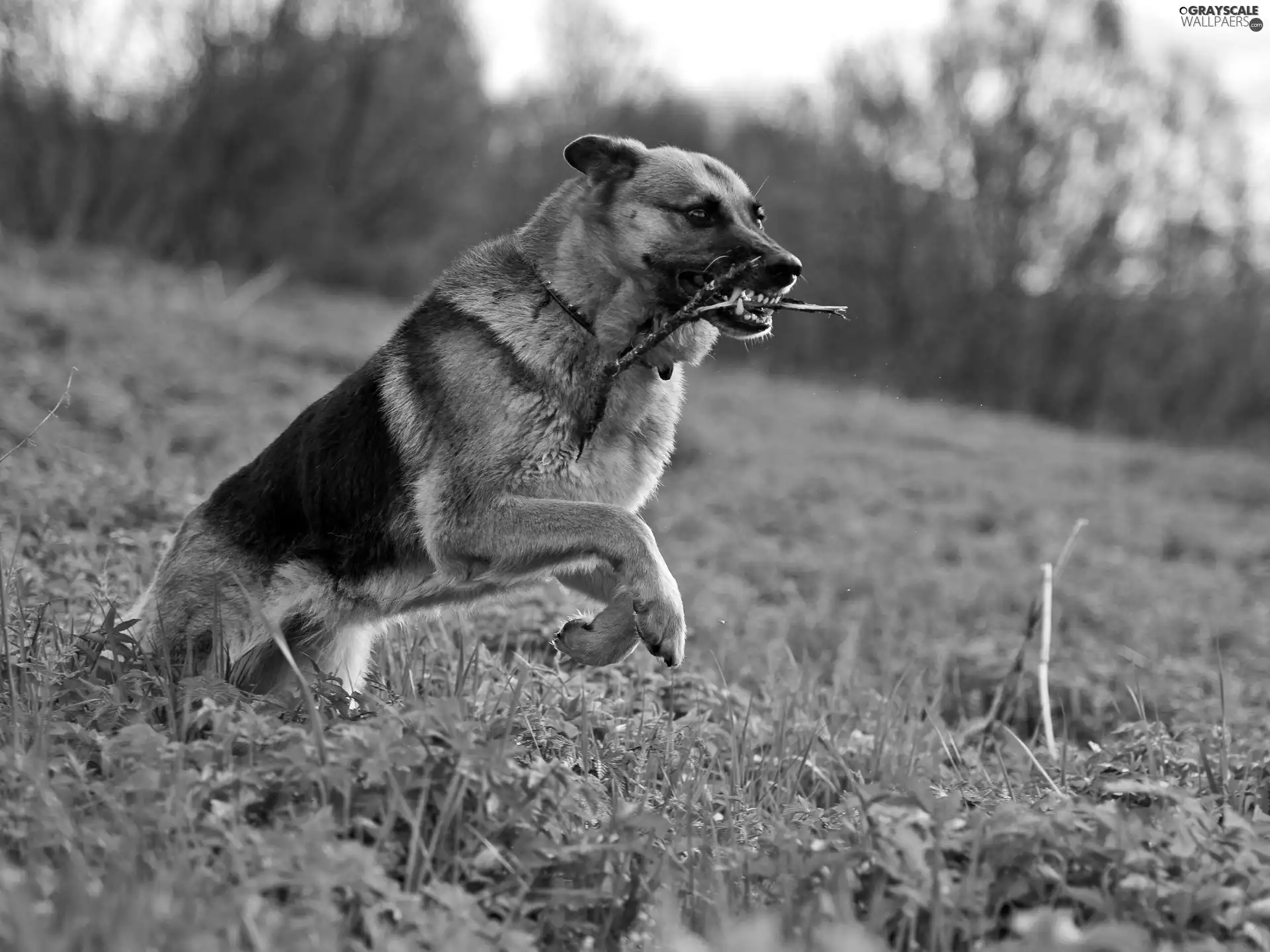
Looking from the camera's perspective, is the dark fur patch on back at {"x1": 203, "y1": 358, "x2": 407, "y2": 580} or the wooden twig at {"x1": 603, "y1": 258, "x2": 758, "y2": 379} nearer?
the wooden twig at {"x1": 603, "y1": 258, "x2": 758, "y2": 379}

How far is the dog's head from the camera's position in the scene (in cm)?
381

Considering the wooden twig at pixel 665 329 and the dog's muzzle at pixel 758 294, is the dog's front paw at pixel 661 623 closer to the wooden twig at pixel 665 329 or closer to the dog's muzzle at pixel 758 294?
the wooden twig at pixel 665 329

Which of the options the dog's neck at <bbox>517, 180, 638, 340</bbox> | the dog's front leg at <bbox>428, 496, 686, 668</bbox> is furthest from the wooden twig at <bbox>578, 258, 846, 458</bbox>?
the dog's front leg at <bbox>428, 496, 686, 668</bbox>

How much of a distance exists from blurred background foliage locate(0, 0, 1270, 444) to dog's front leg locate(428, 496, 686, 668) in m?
19.9

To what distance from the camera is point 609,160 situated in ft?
13.9

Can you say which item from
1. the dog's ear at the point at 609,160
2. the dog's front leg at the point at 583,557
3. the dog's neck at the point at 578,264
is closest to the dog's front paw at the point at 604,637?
the dog's front leg at the point at 583,557

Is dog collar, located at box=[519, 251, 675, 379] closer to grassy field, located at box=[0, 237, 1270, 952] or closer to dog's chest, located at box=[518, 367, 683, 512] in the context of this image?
dog's chest, located at box=[518, 367, 683, 512]

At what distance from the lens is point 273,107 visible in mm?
23266

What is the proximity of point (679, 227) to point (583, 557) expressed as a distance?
1180mm

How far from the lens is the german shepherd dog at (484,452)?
3.80 metres

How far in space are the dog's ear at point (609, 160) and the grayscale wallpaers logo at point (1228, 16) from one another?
3.74 meters

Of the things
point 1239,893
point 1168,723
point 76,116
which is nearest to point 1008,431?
point 1168,723

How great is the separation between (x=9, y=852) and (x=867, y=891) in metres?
1.90

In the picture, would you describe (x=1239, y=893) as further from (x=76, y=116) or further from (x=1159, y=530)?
(x=76, y=116)
